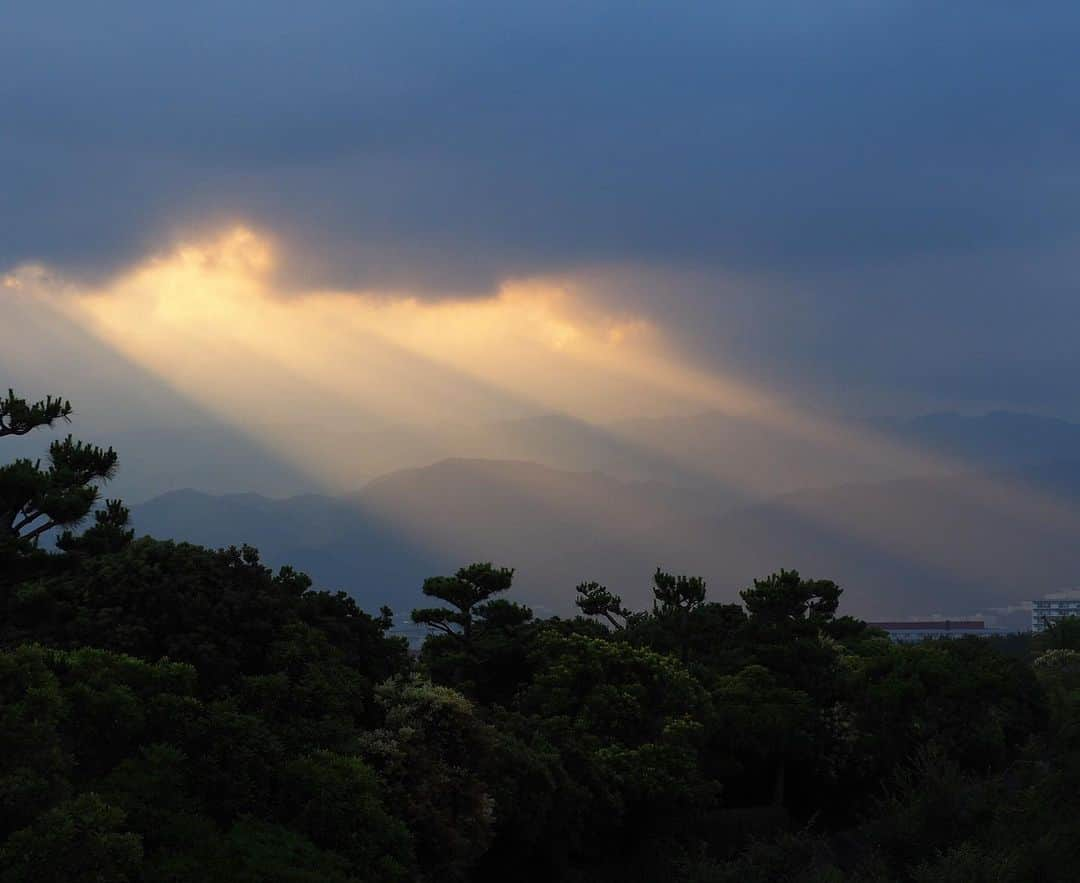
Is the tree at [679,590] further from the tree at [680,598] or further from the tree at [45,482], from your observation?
the tree at [45,482]

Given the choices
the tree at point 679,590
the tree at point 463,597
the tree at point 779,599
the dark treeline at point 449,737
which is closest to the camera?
the dark treeline at point 449,737

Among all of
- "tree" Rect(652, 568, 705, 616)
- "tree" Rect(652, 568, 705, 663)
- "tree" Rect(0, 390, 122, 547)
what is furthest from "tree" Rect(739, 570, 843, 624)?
"tree" Rect(0, 390, 122, 547)

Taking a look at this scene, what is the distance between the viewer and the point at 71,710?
2072 centimetres

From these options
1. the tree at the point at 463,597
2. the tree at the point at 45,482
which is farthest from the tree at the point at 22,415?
the tree at the point at 463,597

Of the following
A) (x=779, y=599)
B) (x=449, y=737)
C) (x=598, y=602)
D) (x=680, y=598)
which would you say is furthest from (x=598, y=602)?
(x=449, y=737)

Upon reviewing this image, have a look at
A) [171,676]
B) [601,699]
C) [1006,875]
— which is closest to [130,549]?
[171,676]

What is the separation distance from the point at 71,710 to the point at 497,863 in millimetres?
15768

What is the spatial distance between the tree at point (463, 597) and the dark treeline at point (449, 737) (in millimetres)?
149

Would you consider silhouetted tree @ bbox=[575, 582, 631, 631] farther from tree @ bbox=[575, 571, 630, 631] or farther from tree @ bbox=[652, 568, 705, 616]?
tree @ bbox=[652, 568, 705, 616]

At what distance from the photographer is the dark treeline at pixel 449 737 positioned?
20859mm

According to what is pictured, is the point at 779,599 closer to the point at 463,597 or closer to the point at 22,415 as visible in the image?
the point at 463,597

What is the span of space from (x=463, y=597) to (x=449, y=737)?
19739mm

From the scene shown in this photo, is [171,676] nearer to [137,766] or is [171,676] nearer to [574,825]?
[137,766]

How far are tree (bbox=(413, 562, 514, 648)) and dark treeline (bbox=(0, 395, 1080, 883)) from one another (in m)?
0.15
